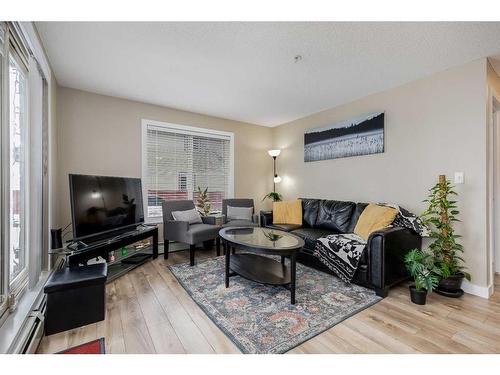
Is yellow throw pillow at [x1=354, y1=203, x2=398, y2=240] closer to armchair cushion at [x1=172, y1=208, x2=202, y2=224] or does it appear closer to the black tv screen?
armchair cushion at [x1=172, y1=208, x2=202, y2=224]

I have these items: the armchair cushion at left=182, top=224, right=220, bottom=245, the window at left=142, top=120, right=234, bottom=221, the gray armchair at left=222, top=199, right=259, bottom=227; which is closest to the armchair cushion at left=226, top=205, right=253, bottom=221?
the gray armchair at left=222, top=199, right=259, bottom=227

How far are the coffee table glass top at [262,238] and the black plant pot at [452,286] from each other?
1485 mm

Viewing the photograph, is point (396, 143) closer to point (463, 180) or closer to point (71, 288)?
point (463, 180)

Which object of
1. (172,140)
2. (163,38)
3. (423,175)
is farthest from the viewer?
(172,140)

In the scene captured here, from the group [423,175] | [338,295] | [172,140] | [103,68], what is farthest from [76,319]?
[423,175]

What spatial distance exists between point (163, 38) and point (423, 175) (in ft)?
10.4

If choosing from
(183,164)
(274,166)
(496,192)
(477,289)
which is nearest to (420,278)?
(477,289)

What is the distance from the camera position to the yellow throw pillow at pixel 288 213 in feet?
12.3

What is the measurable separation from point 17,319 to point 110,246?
3.56 feet

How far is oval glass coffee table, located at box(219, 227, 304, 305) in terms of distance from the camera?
209 cm

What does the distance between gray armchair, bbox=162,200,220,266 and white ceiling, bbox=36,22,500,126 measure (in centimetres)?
167

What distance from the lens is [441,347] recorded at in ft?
4.92

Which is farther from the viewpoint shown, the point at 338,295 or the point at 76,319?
the point at 338,295
